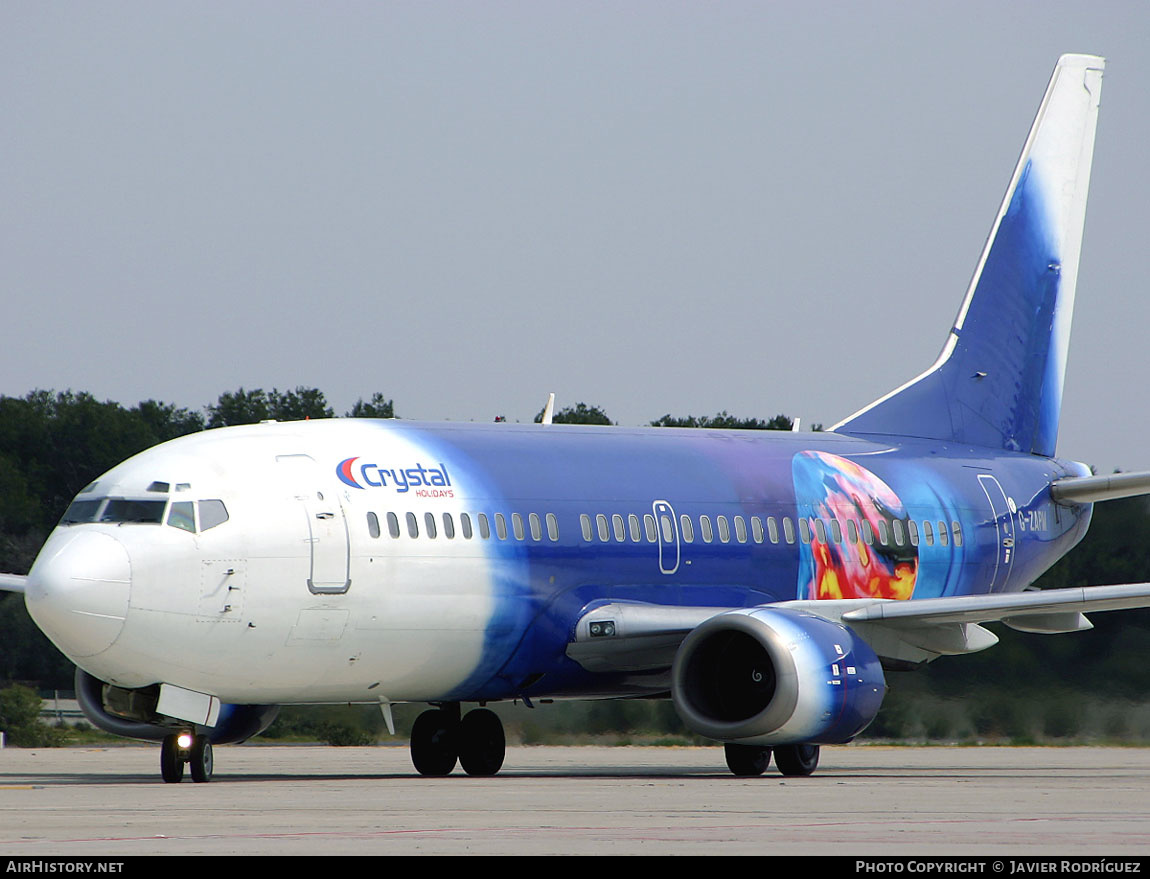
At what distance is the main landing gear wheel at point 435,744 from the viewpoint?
22750 mm

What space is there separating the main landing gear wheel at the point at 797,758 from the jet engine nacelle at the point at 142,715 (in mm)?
5480

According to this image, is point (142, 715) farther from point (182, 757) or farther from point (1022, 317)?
point (1022, 317)

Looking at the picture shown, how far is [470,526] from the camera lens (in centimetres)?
2109

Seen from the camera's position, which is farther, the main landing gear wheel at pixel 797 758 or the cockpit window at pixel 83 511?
the main landing gear wheel at pixel 797 758

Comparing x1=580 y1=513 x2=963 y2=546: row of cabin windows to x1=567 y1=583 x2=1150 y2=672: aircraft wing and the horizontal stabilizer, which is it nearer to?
x1=567 y1=583 x2=1150 y2=672: aircraft wing

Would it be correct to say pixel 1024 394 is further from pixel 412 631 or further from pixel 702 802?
pixel 702 802

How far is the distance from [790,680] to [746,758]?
1.63m

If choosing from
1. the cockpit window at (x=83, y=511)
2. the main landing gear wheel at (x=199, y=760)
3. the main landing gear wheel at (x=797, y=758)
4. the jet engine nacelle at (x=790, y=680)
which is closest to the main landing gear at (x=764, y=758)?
the main landing gear wheel at (x=797, y=758)

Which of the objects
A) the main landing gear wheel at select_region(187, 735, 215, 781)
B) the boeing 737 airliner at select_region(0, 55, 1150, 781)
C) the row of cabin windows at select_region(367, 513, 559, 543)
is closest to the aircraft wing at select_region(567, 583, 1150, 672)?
the boeing 737 airliner at select_region(0, 55, 1150, 781)

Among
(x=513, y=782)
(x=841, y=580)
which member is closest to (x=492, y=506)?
(x=513, y=782)

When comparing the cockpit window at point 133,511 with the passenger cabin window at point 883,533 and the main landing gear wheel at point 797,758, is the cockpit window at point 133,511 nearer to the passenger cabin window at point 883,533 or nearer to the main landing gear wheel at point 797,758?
the main landing gear wheel at point 797,758

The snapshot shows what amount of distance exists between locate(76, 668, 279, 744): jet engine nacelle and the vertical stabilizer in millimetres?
9675

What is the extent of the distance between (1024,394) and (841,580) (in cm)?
606

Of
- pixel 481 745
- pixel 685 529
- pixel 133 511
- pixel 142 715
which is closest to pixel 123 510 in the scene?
pixel 133 511
